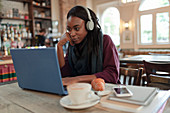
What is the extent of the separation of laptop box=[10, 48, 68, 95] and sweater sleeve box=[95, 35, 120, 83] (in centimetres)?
33

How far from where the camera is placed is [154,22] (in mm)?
6016

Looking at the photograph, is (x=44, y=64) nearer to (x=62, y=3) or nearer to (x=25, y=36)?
(x=25, y=36)

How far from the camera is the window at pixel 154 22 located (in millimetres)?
5770

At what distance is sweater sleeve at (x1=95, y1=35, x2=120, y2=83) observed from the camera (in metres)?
0.96

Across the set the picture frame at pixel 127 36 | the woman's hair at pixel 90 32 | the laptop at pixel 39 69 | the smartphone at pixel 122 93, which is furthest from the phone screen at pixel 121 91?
the picture frame at pixel 127 36

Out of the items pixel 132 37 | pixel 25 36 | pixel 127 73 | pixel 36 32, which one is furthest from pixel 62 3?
pixel 127 73

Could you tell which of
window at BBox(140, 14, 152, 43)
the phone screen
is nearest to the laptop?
the phone screen

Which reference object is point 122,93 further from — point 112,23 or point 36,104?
point 112,23

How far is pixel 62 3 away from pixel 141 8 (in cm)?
342

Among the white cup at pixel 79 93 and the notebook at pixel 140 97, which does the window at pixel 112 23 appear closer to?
the notebook at pixel 140 97

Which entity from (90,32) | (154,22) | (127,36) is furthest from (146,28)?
(90,32)

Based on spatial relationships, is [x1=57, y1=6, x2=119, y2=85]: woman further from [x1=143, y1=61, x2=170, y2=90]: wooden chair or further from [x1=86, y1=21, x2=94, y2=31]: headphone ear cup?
[x1=143, y1=61, x2=170, y2=90]: wooden chair

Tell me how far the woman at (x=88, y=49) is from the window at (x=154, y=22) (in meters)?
5.56

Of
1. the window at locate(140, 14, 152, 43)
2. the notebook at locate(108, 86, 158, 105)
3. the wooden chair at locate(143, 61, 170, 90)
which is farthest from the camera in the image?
the window at locate(140, 14, 152, 43)
